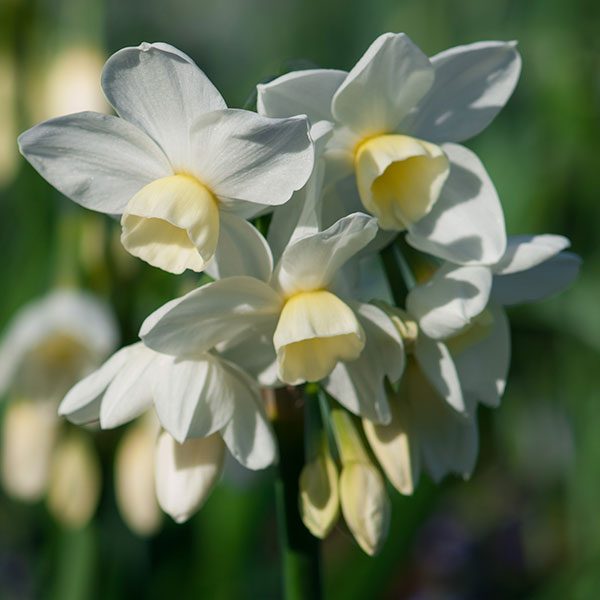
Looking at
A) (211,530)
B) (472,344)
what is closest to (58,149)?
(472,344)

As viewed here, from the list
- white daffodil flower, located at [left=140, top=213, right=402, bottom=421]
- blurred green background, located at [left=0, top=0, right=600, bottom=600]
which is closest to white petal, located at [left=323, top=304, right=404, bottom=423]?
white daffodil flower, located at [left=140, top=213, right=402, bottom=421]

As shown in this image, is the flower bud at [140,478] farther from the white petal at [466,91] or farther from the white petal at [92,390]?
the white petal at [466,91]

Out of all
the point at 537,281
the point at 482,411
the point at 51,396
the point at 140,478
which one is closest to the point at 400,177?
the point at 537,281

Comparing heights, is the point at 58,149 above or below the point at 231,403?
above

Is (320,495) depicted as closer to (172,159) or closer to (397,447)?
(397,447)

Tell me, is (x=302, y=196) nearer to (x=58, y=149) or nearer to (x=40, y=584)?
(x=58, y=149)

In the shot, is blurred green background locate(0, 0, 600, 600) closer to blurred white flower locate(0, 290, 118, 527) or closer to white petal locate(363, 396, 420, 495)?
blurred white flower locate(0, 290, 118, 527)

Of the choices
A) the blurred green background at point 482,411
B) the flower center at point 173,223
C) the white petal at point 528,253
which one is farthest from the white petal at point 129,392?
the blurred green background at point 482,411
